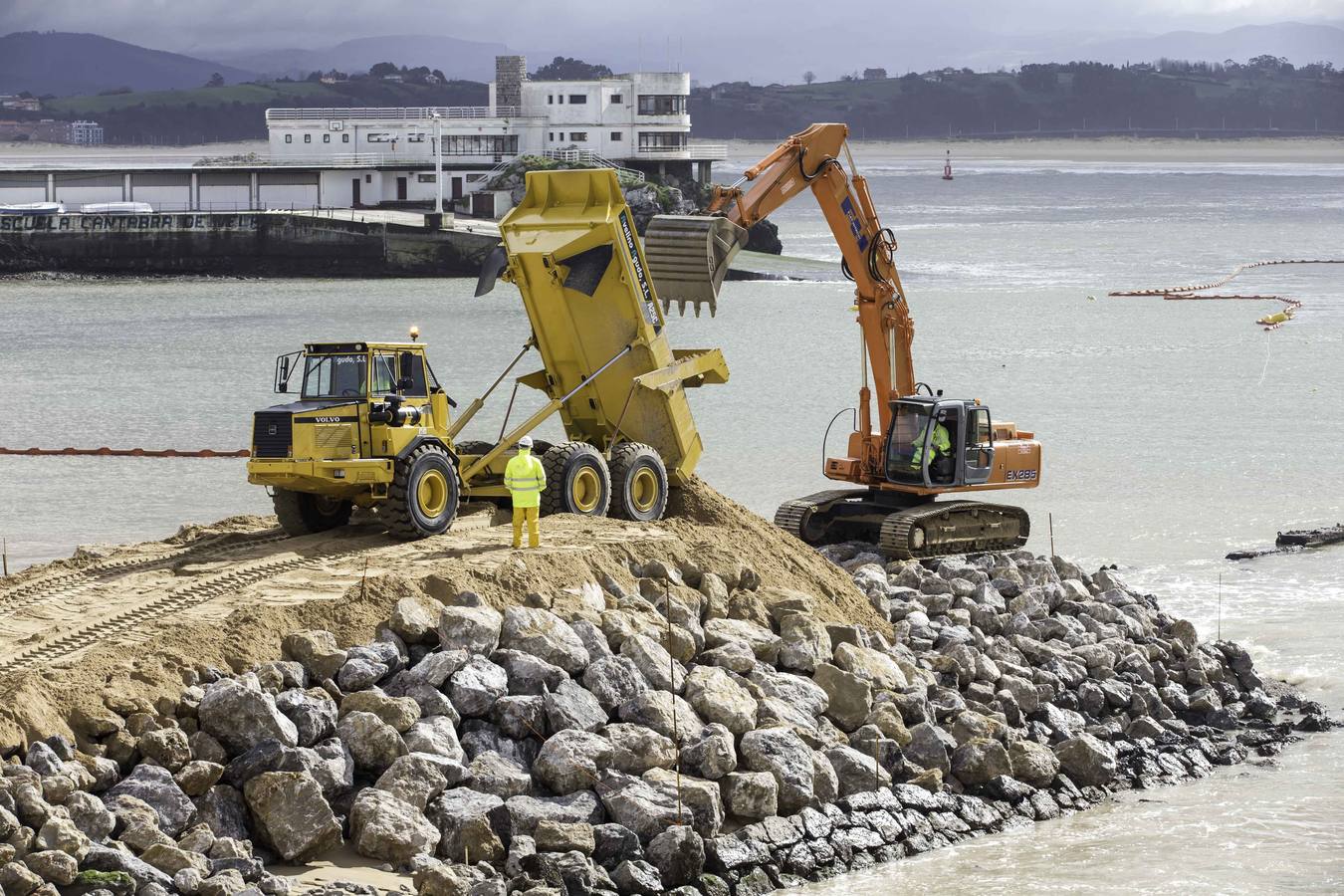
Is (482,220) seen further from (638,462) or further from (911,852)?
(911,852)

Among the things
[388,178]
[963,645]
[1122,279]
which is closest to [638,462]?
[963,645]

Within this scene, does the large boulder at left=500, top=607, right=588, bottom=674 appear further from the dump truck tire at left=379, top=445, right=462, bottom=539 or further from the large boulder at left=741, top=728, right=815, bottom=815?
the dump truck tire at left=379, top=445, right=462, bottom=539

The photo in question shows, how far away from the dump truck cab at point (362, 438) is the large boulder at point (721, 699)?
11.4 feet

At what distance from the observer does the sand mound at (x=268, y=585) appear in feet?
36.7

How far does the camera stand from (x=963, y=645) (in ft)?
48.4

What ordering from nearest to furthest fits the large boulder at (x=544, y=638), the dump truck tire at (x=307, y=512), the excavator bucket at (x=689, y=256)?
1. the large boulder at (x=544, y=638)
2. the dump truck tire at (x=307, y=512)
3. the excavator bucket at (x=689, y=256)

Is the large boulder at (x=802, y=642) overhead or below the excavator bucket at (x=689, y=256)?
below

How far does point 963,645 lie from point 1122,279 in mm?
54704

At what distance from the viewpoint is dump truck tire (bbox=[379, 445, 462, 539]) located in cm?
1499

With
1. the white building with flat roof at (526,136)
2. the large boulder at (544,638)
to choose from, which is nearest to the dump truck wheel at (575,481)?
the large boulder at (544,638)

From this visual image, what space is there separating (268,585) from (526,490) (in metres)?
2.18

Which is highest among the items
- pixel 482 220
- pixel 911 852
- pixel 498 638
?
pixel 482 220

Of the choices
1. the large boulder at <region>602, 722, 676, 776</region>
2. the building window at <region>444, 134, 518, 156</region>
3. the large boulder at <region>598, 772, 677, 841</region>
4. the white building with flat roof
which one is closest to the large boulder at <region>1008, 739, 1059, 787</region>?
the large boulder at <region>602, 722, 676, 776</region>

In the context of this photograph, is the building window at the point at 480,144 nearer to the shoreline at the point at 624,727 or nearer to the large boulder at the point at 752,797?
the shoreline at the point at 624,727
